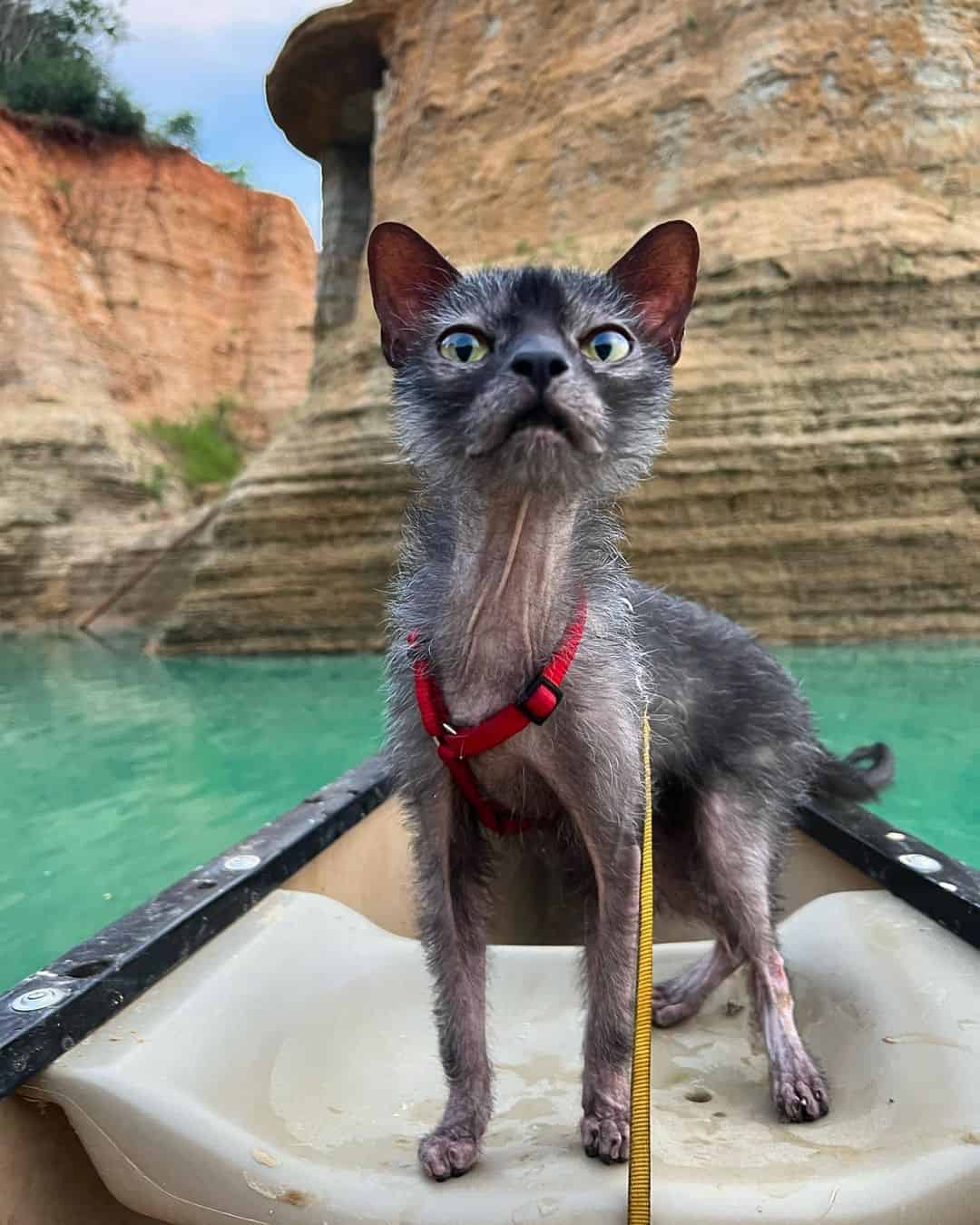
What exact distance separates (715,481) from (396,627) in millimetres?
7183

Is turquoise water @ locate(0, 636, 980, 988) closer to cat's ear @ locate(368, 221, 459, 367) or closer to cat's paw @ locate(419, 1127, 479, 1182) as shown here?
cat's paw @ locate(419, 1127, 479, 1182)

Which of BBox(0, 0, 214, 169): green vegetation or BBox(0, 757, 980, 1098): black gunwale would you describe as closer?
BBox(0, 757, 980, 1098): black gunwale

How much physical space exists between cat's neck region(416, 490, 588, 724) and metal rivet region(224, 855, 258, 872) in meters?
0.72

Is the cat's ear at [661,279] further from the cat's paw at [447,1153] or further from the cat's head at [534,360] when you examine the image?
the cat's paw at [447,1153]

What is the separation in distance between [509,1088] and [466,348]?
1158 mm

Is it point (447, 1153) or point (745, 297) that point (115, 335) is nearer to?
point (745, 297)

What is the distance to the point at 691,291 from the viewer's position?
1.23 metres

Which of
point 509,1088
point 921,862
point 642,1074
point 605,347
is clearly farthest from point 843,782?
point 605,347

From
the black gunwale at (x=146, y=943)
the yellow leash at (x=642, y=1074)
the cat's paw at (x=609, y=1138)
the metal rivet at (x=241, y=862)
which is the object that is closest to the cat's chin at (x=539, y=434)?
the yellow leash at (x=642, y=1074)

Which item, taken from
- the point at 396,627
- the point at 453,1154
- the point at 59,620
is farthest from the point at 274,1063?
the point at 59,620

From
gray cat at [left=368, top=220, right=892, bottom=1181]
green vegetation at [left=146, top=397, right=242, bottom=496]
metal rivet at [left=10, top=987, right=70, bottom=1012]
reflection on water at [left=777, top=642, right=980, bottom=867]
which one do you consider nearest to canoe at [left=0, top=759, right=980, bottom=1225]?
metal rivet at [left=10, top=987, right=70, bottom=1012]

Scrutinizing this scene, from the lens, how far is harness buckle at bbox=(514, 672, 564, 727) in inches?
43.1

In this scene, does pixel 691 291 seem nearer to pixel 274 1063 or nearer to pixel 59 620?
pixel 274 1063

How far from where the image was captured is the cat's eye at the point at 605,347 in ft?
3.67
